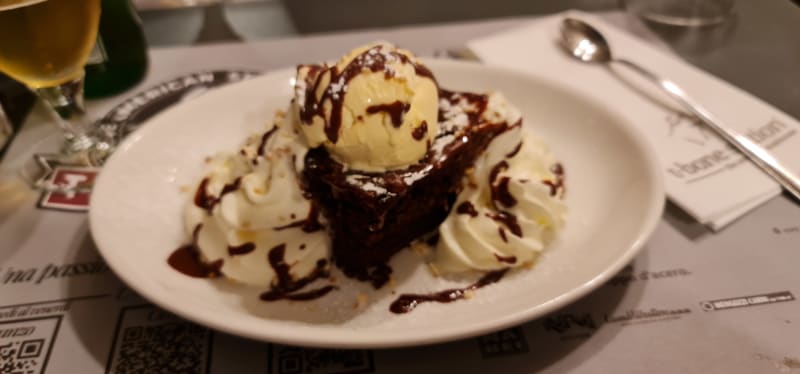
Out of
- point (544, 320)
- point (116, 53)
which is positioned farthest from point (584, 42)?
point (116, 53)

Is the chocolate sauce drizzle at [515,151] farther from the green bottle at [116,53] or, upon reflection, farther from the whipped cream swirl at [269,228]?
the green bottle at [116,53]

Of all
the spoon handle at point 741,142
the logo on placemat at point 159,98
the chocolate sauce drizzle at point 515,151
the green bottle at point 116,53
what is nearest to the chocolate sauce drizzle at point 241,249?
the chocolate sauce drizzle at point 515,151

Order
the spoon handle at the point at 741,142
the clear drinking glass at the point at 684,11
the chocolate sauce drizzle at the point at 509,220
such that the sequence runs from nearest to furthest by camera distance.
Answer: the chocolate sauce drizzle at the point at 509,220, the spoon handle at the point at 741,142, the clear drinking glass at the point at 684,11

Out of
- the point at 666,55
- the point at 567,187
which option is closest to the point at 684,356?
the point at 567,187

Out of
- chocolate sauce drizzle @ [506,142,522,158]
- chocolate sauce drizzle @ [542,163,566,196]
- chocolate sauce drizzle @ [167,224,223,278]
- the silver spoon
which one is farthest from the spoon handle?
chocolate sauce drizzle @ [167,224,223,278]

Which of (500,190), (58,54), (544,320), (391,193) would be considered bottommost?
(544,320)

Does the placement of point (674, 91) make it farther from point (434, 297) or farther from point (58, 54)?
point (58, 54)
